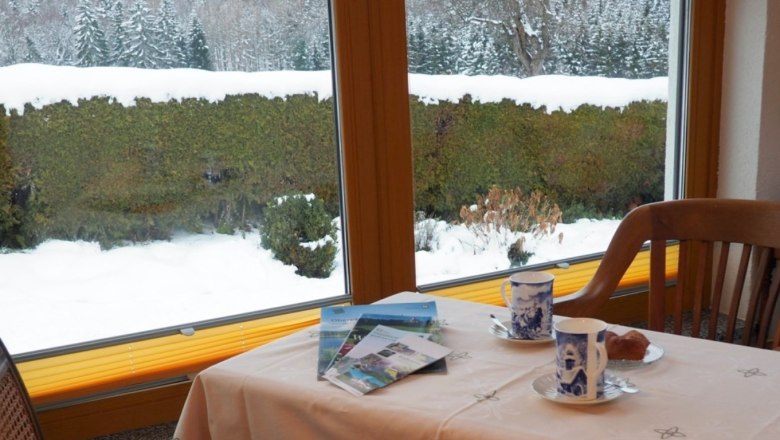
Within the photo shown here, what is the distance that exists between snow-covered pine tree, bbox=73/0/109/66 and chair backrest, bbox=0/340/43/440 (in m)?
1.29

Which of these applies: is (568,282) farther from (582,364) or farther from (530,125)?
(582,364)

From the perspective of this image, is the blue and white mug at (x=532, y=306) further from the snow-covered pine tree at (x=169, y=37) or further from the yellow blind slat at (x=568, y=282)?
the snow-covered pine tree at (x=169, y=37)

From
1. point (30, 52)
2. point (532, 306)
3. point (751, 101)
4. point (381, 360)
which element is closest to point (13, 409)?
point (381, 360)

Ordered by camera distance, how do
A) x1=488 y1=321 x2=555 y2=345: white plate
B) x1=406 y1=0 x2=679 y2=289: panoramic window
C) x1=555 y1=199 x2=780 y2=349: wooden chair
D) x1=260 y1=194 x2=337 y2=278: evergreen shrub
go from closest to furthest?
x1=488 y1=321 x2=555 y2=345: white plate
x1=555 y1=199 x2=780 y2=349: wooden chair
x1=260 y1=194 x2=337 y2=278: evergreen shrub
x1=406 y1=0 x2=679 y2=289: panoramic window

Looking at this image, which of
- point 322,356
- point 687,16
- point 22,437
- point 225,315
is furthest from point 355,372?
point 687,16

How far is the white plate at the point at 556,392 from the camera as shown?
43.1 inches

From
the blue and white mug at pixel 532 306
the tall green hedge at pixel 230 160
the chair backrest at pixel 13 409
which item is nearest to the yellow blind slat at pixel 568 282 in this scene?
the tall green hedge at pixel 230 160

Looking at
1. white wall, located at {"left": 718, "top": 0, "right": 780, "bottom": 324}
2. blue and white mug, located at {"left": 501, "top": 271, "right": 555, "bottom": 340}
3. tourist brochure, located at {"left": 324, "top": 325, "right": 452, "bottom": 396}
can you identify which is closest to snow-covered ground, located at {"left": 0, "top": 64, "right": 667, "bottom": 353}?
white wall, located at {"left": 718, "top": 0, "right": 780, "bottom": 324}

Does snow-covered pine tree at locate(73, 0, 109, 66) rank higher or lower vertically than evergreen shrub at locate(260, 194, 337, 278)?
higher

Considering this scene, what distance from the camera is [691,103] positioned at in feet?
10.6

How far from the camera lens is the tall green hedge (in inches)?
90.0

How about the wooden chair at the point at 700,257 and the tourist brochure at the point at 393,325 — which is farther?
the wooden chair at the point at 700,257

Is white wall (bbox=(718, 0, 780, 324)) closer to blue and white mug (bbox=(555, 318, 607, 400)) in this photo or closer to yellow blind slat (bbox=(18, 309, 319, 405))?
yellow blind slat (bbox=(18, 309, 319, 405))

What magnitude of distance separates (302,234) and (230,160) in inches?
13.9
